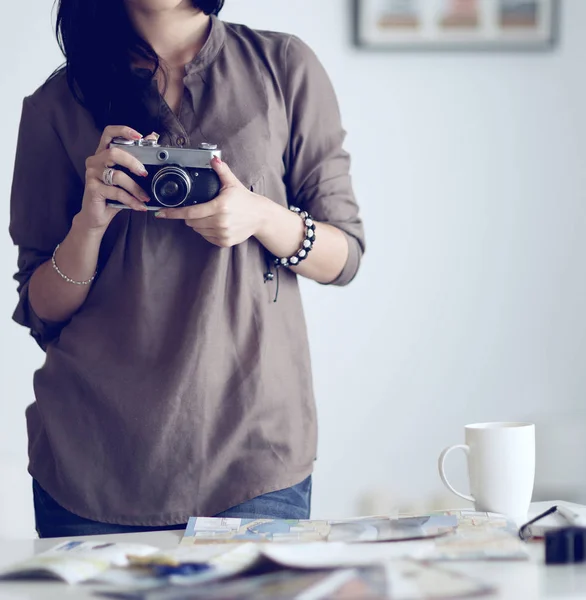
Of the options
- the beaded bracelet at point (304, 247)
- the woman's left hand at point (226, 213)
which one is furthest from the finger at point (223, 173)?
the beaded bracelet at point (304, 247)

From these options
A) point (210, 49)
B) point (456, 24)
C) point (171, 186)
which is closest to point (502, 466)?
point (171, 186)

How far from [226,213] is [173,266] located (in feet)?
0.36

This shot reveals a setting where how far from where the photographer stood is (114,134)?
2.82 ft

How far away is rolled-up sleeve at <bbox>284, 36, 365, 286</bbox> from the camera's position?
96cm

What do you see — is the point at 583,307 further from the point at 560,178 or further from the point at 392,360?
the point at 392,360

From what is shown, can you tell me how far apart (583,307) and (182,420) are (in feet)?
4.45

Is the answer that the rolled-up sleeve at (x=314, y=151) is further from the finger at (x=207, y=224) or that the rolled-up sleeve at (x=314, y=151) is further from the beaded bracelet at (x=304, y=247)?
the finger at (x=207, y=224)

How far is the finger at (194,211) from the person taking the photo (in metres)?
0.83

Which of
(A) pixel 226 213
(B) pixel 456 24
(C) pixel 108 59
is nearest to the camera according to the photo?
(A) pixel 226 213

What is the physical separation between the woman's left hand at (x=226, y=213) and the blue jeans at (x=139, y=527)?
0.26 metres

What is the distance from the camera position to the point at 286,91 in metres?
0.96

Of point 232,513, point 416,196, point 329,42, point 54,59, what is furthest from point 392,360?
point 232,513

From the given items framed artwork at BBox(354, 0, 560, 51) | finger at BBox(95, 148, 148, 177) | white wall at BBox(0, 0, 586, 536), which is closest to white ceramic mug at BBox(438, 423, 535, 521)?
finger at BBox(95, 148, 148, 177)

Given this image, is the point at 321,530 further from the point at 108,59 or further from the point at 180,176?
the point at 108,59
